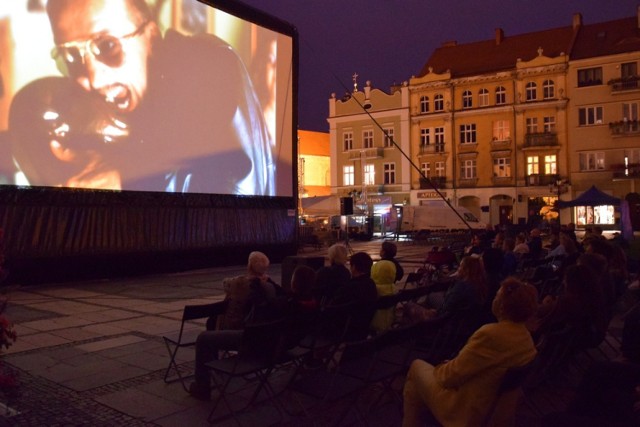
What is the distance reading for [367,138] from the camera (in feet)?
147

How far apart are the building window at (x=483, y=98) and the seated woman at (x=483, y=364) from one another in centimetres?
4009

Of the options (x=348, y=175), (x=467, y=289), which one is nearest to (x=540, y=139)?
(x=348, y=175)

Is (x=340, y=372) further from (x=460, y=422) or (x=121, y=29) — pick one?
(x=121, y=29)

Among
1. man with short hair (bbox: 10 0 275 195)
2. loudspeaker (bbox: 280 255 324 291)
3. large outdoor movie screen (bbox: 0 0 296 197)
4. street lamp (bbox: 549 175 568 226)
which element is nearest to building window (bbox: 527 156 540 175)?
street lamp (bbox: 549 175 568 226)

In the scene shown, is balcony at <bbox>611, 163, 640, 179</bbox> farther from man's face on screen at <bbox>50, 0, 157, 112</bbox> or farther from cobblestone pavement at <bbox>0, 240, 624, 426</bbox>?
cobblestone pavement at <bbox>0, 240, 624, 426</bbox>

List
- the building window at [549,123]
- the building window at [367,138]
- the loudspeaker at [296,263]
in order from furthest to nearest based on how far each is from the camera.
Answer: the building window at [367,138]
the building window at [549,123]
the loudspeaker at [296,263]

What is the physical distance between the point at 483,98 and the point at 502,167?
16.4ft

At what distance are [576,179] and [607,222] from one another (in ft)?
11.4

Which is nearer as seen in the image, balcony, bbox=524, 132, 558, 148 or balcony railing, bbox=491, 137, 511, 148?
balcony, bbox=524, 132, 558, 148

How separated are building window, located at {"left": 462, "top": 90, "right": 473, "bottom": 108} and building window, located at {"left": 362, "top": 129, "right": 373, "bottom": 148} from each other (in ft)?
23.3

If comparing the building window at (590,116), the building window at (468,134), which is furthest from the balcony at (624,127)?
the building window at (468,134)

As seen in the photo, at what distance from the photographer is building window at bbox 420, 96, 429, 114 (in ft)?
141

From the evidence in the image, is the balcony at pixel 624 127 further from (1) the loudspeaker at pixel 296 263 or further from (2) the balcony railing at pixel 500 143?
(1) the loudspeaker at pixel 296 263

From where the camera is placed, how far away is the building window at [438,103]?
140 ft
